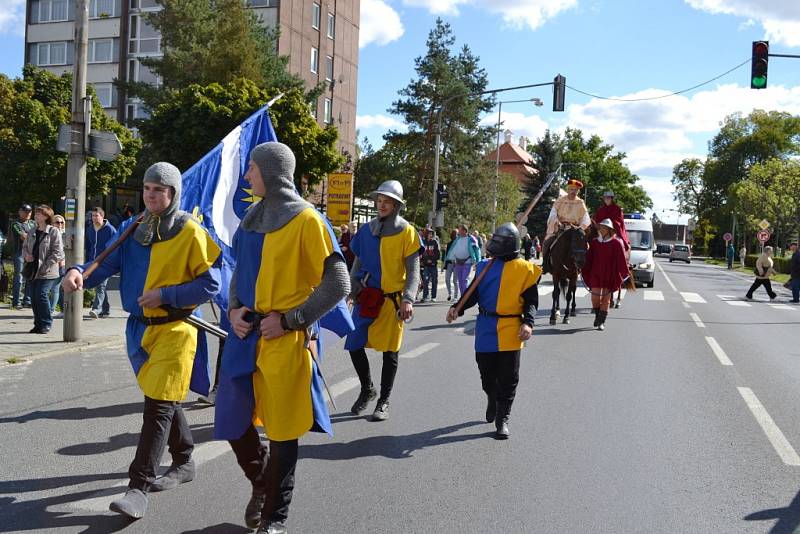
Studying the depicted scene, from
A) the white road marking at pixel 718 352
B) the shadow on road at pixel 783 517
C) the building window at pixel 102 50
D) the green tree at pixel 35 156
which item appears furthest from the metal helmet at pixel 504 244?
the building window at pixel 102 50

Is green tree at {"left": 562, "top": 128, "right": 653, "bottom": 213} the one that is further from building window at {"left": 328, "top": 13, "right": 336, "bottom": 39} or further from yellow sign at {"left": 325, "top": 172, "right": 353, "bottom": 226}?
yellow sign at {"left": 325, "top": 172, "right": 353, "bottom": 226}

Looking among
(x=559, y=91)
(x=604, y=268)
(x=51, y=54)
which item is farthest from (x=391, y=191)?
(x=51, y=54)

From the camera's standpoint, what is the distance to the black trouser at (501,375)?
618 centimetres

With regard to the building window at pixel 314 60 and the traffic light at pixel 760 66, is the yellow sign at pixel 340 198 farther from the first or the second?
the building window at pixel 314 60

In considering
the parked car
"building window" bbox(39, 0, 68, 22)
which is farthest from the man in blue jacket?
the parked car

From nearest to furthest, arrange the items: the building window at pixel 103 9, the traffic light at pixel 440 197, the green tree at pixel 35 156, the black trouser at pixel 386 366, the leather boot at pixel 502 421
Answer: the leather boot at pixel 502 421, the black trouser at pixel 386 366, the traffic light at pixel 440 197, the green tree at pixel 35 156, the building window at pixel 103 9

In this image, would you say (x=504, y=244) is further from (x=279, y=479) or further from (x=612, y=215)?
(x=612, y=215)

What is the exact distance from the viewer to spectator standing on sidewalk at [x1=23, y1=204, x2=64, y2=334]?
11.2 m

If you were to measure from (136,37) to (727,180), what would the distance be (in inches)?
2659

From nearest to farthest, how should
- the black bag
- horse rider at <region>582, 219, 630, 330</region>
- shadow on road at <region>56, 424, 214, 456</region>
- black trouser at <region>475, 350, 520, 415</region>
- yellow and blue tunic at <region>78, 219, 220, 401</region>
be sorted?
yellow and blue tunic at <region>78, 219, 220, 401</region> < shadow on road at <region>56, 424, 214, 456</region> < black trouser at <region>475, 350, 520, 415</region> < the black bag < horse rider at <region>582, 219, 630, 330</region>

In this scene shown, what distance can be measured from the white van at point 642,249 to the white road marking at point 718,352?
14788 millimetres

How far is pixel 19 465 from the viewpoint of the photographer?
16.5 feet

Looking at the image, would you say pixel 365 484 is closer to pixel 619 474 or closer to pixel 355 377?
pixel 619 474

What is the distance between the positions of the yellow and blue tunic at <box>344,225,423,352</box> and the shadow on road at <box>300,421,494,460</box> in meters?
0.84
